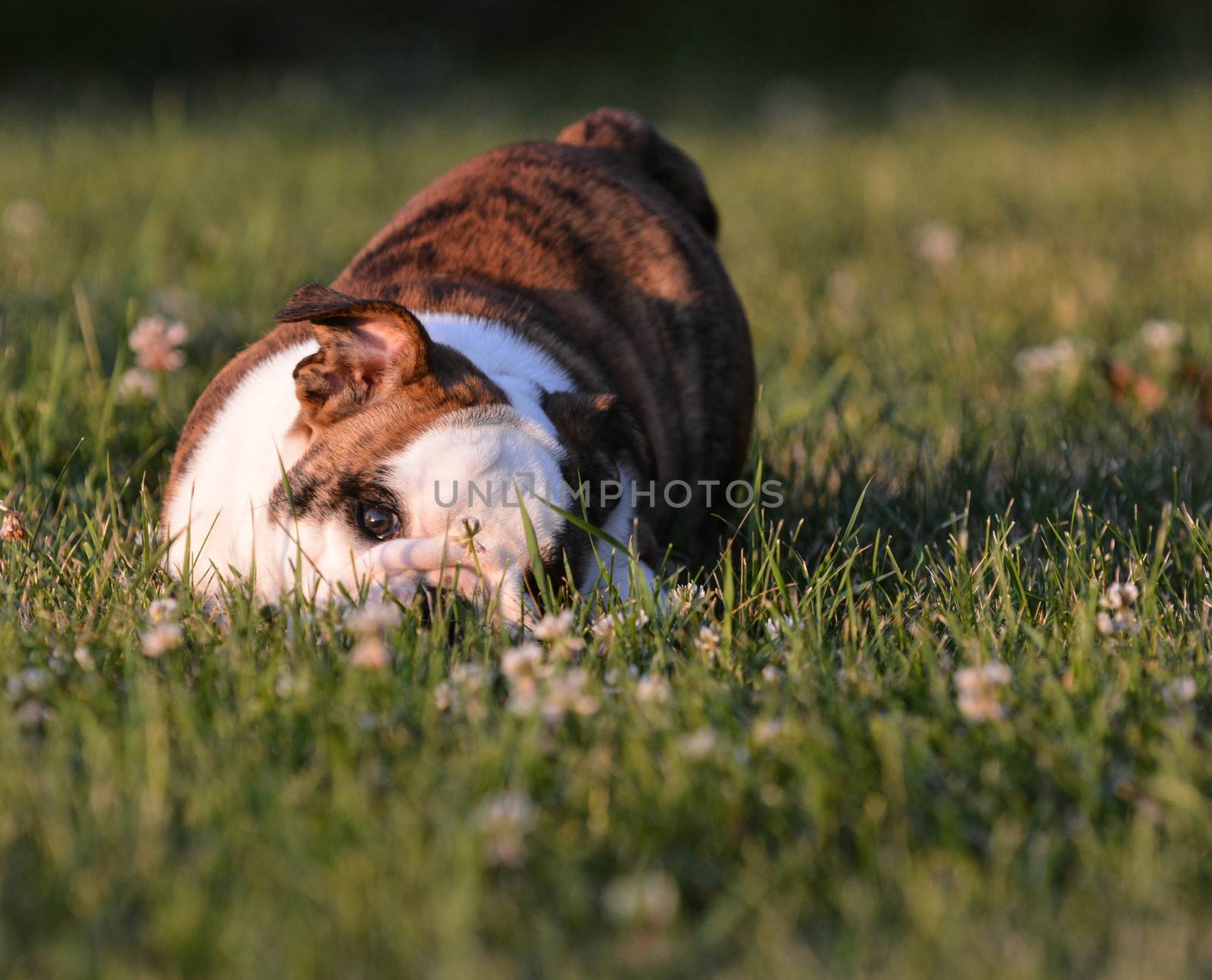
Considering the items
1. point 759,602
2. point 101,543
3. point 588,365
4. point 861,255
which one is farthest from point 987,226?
point 101,543

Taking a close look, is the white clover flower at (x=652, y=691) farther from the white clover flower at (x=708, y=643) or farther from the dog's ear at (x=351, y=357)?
the dog's ear at (x=351, y=357)

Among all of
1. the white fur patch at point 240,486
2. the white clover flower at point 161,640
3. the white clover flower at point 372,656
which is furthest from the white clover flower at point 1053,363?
the white clover flower at point 161,640

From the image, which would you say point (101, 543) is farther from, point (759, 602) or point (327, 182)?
point (327, 182)

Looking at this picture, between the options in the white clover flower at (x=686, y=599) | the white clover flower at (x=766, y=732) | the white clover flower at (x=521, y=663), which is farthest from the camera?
the white clover flower at (x=686, y=599)

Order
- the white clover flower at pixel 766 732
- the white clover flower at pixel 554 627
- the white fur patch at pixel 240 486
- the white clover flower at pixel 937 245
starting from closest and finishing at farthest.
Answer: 1. the white clover flower at pixel 766 732
2. the white clover flower at pixel 554 627
3. the white fur patch at pixel 240 486
4. the white clover flower at pixel 937 245

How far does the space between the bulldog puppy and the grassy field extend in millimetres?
201

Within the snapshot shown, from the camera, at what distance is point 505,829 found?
1.94 meters

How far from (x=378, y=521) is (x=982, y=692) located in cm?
131

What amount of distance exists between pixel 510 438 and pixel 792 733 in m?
1.02

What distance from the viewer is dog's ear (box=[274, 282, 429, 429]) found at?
3000mm

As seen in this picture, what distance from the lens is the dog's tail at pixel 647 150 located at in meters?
4.52

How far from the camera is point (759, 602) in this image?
9.86 feet

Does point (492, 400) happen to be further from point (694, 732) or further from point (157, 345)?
point (157, 345)

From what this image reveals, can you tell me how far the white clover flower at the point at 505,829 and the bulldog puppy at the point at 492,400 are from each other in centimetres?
80
